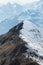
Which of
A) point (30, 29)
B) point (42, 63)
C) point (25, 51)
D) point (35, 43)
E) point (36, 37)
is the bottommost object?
point (42, 63)

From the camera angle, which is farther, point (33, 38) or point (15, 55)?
point (33, 38)

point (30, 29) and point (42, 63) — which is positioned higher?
point (30, 29)

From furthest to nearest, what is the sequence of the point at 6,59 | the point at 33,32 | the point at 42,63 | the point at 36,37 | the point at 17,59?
1. the point at 33,32
2. the point at 36,37
3. the point at 6,59
4. the point at 17,59
5. the point at 42,63

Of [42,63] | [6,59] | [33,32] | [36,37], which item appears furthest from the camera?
[33,32]

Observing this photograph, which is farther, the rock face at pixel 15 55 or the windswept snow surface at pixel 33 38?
the windswept snow surface at pixel 33 38

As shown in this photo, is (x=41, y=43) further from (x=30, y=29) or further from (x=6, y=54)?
(x=30, y=29)

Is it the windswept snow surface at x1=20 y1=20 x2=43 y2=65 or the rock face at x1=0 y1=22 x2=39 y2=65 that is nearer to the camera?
the rock face at x1=0 y1=22 x2=39 y2=65

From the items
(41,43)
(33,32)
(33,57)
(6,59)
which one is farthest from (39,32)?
(33,57)

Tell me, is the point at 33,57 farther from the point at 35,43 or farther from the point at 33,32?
the point at 33,32

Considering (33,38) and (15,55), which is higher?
(33,38)

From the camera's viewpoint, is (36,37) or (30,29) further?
(30,29)

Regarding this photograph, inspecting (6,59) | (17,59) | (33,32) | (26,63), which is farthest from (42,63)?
(33,32)
